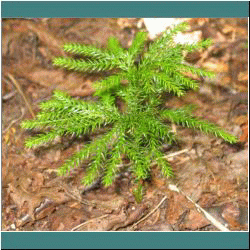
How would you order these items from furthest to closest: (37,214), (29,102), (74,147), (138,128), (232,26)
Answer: (232,26), (29,102), (74,147), (37,214), (138,128)

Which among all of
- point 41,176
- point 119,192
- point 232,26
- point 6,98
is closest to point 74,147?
point 41,176

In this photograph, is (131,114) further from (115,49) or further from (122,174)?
(122,174)

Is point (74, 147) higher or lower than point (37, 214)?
higher

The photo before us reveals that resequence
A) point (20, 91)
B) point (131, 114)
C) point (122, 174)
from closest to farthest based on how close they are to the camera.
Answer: point (131, 114), point (122, 174), point (20, 91)

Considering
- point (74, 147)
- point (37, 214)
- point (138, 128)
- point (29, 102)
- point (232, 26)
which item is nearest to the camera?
point (138, 128)

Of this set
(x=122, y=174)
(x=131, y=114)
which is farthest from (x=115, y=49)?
(x=122, y=174)

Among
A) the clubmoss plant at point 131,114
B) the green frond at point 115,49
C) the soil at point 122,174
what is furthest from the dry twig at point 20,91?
the green frond at point 115,49

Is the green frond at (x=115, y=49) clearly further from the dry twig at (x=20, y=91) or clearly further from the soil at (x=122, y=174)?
the dry twig at (x=20, y=91)

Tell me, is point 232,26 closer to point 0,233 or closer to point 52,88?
point 52,88
